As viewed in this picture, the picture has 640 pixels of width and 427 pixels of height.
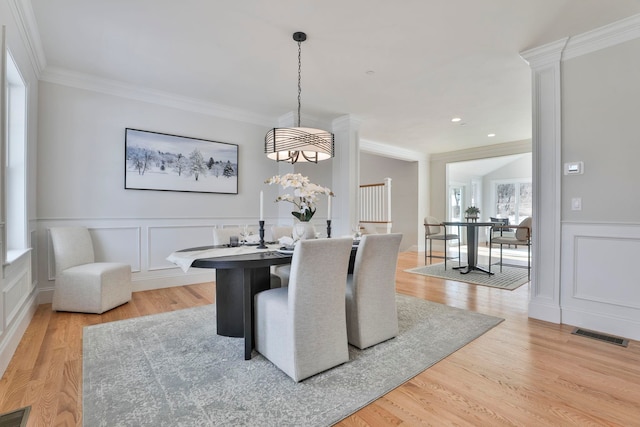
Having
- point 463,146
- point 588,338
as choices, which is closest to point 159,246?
point 588,338

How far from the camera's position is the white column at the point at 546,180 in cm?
279

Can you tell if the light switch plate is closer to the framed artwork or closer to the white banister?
the framed artwork

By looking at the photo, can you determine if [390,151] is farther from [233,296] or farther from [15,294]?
[15,294]

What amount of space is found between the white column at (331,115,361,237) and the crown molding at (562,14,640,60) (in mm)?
2707

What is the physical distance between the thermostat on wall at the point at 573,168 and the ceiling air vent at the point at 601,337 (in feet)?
4.35

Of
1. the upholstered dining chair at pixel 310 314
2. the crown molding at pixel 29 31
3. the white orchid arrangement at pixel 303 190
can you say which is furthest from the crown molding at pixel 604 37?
→ the crown molding at pixel 29 31

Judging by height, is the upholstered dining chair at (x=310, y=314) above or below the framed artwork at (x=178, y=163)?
below

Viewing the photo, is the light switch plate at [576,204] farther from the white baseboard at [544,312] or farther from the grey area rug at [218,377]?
the grey area rug at [218,377]

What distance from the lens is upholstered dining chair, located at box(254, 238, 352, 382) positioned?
178 cm

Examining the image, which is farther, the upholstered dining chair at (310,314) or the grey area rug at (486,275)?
the grey area rug at (486,275)

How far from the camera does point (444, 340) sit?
7.92ft

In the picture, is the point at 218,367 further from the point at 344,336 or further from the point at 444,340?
the point at 444,340

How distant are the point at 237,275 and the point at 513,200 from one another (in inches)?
385

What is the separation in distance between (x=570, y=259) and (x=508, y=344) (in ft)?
3.44
